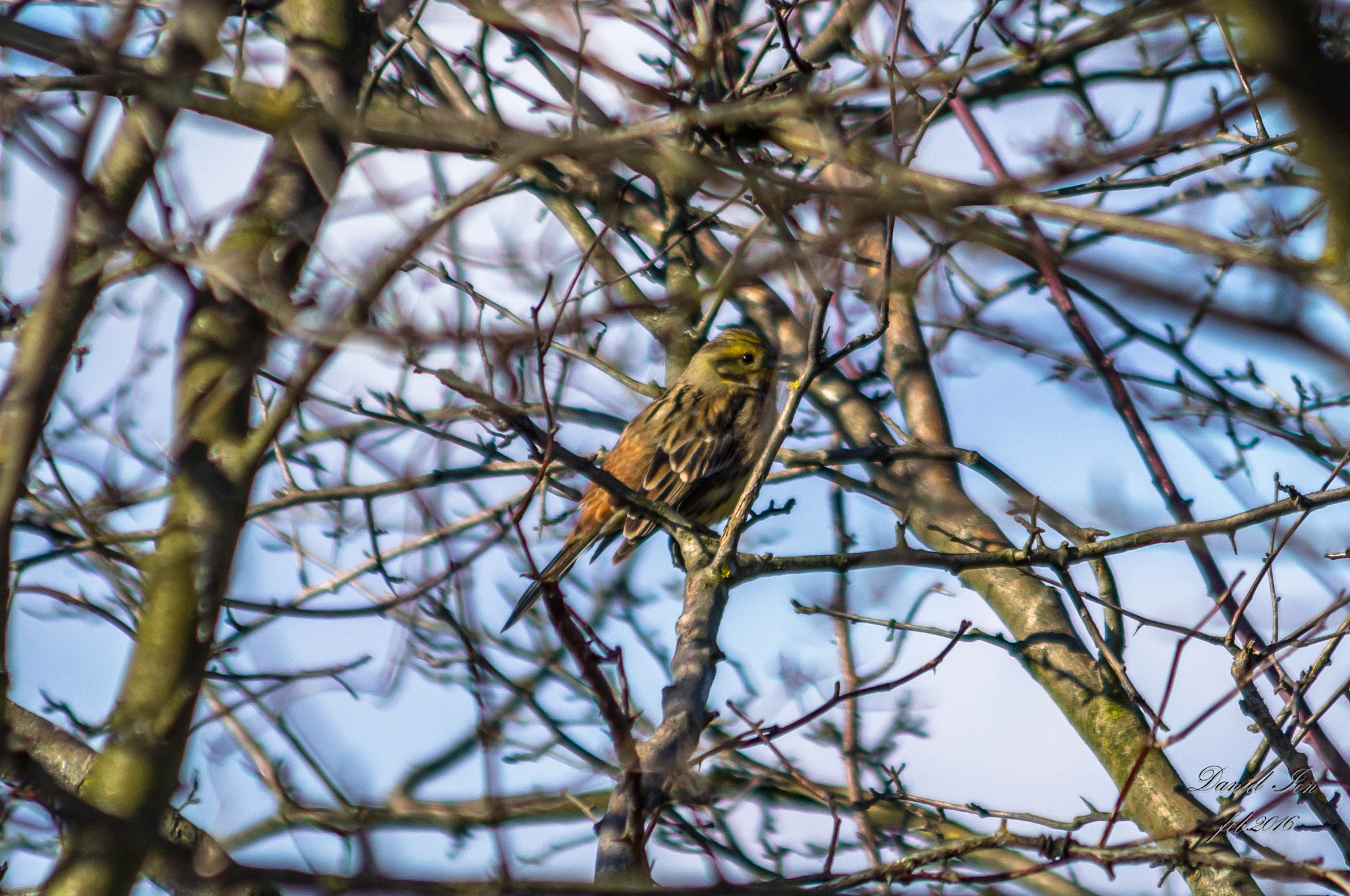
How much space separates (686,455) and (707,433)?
0.23 m

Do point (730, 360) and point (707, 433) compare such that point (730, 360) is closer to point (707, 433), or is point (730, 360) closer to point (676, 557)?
point (707, 433)

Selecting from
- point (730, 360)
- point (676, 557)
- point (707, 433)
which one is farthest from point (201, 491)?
point (730, 360)

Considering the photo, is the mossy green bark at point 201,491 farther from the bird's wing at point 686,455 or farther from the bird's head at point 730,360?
the bird's head at point 730,360

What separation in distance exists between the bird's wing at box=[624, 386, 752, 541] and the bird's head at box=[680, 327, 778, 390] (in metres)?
0.21

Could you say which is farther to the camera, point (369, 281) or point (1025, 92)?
point (1025, 92)

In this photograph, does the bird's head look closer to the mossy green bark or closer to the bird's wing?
the bird's wing

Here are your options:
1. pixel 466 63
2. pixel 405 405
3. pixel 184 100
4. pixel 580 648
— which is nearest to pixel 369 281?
pixel 184 100

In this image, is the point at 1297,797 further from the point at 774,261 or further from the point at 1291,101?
the point at 1291,101

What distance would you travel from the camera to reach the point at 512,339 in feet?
9.44

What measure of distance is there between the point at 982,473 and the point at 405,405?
286 cm

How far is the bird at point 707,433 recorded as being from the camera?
8.06 m

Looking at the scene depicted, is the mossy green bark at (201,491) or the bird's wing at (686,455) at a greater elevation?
the bird's wing at (686,455)

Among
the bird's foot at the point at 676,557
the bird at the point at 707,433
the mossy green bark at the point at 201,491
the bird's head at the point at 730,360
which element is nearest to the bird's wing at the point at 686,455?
the bird at the point at 707,433

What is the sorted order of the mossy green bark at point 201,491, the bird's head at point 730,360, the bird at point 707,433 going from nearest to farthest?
1. the mossy green bark at point 201,491
2. the bird at point 707,433
3. the bird's head at point 730,360
